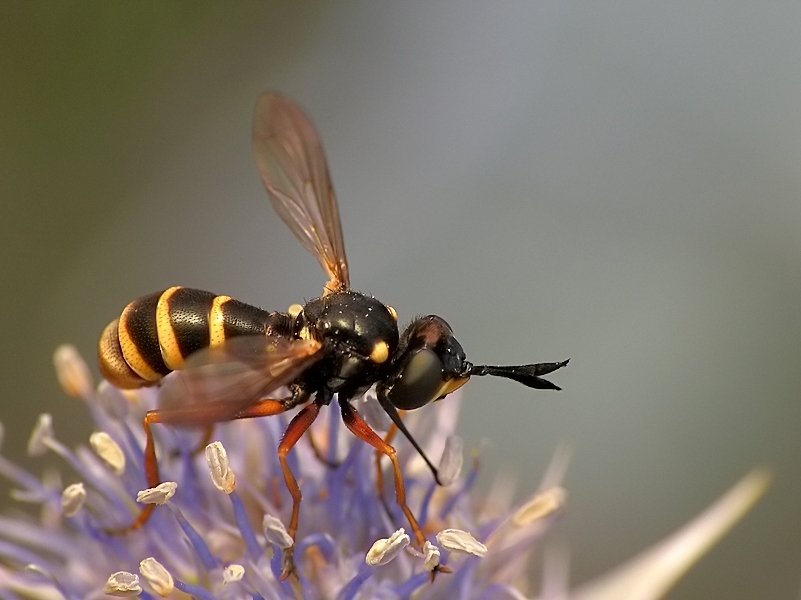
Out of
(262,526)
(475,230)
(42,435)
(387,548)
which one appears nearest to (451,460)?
(387,548)

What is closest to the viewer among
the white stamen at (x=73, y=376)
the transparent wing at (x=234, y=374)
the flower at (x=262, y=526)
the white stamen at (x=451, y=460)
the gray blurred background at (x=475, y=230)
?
the transparent wing at (x=234, y=374)

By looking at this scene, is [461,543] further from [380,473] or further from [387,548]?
[380,473]

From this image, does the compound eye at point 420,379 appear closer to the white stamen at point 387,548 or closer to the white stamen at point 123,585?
the white stamen at point 387,548

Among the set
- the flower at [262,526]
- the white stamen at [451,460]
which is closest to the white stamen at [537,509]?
the flower at [262,526]

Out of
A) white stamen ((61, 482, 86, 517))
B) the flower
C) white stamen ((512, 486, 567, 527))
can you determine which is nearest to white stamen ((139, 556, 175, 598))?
the flower

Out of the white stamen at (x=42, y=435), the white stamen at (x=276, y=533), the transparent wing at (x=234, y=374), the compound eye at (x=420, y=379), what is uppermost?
the transparent wing at (x=234, y=374)
